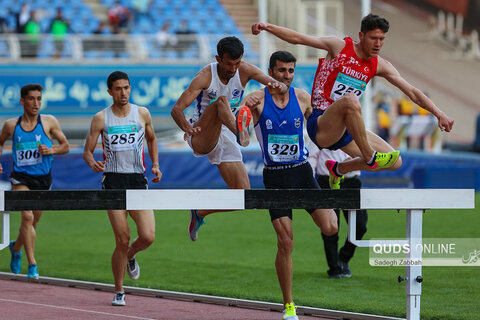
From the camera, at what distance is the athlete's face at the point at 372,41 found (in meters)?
7.43

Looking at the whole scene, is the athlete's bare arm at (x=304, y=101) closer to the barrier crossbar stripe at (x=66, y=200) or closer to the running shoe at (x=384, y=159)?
the running shoe at (x=384, y=159)

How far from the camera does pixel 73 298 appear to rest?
895cm

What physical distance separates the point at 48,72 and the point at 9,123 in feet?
42.8

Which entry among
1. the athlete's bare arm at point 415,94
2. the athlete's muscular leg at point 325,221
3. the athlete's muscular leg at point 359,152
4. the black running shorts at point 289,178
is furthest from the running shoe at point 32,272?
the athlete's bare arm at point 415,94

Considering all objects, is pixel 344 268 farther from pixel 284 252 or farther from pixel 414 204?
pixel 414 204

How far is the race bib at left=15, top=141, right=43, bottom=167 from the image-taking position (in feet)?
32.6

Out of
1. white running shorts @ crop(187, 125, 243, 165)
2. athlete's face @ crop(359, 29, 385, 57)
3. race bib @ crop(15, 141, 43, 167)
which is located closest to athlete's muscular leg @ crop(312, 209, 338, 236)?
white running shorts @ crop(187, 125, 243, 165)

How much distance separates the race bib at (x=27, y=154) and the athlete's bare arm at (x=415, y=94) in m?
4.30

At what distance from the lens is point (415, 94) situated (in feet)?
25.1

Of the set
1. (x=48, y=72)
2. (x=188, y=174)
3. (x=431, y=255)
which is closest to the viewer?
(x=431, y=255)

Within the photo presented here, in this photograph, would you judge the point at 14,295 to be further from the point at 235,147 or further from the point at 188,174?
the point at 188,174

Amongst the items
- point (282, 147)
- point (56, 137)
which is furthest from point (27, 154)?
point (282, 147)

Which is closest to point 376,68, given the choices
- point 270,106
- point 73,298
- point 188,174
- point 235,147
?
point 270,106

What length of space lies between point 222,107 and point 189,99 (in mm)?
326
